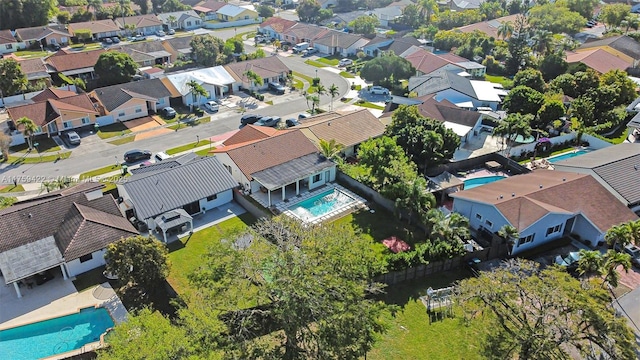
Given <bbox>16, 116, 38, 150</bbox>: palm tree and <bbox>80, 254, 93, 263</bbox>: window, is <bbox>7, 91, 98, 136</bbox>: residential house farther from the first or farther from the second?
<bbox>80, 254, 93, 263</bbox>: window

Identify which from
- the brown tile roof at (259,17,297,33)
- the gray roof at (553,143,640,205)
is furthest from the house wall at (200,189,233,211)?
the brown tile roof at (259,17,297,33)

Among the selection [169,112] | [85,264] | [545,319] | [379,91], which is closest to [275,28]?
[379,91]

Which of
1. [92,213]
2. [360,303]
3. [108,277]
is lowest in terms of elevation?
[108,277]

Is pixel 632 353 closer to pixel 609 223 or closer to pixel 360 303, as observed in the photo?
pixel 360 303

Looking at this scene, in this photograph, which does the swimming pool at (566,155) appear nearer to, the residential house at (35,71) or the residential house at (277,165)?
the residential house at (277,165)

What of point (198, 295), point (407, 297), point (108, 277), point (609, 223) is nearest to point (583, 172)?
point (609, 223)
